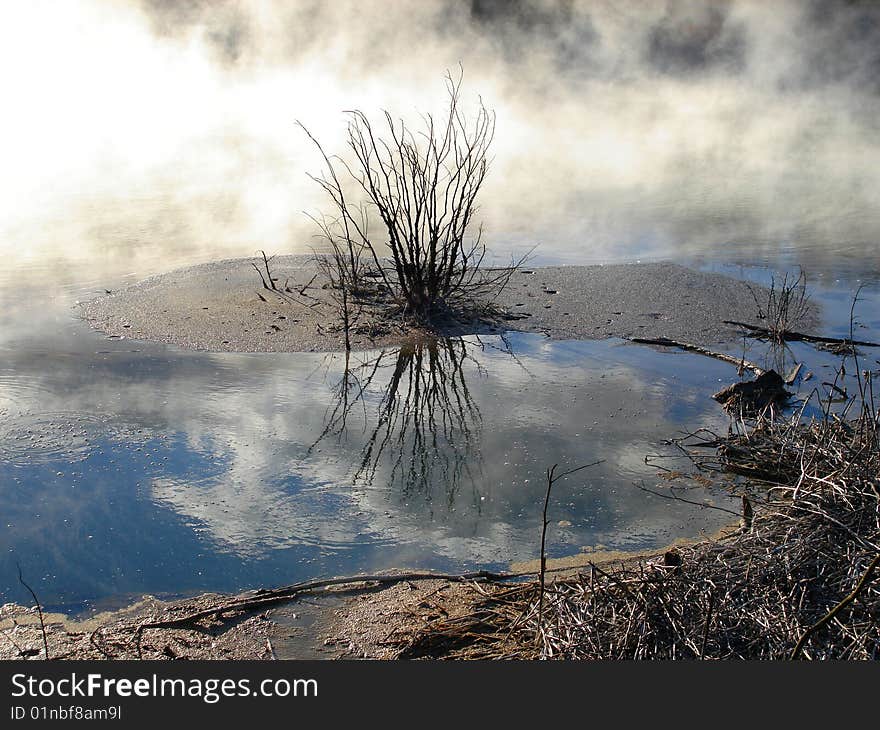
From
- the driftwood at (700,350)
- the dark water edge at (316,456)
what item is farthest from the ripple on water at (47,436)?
the driftwood at (700,350)

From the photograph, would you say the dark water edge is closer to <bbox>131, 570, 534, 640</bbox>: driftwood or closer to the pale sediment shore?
<bbox>131, 570, 534, 640</bbox>: driftwood

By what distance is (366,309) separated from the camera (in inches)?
291

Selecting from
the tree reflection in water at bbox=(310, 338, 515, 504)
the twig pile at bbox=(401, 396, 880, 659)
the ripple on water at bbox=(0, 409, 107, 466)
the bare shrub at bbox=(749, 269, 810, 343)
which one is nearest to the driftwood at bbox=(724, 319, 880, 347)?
the bare shrub at bbox=(749, 269, 810, 343)

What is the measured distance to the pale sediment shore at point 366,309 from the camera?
691cm

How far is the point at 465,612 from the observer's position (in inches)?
142

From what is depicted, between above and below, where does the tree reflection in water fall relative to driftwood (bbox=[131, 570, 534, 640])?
above

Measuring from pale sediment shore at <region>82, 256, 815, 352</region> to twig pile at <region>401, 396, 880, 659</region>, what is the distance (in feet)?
11.0

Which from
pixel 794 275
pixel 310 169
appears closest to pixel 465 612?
pixel 794 275

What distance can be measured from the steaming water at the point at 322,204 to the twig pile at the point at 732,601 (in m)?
0.64

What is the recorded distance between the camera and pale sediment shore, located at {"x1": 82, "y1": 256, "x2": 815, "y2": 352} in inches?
272

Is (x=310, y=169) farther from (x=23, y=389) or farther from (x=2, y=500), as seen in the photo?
(x=2, y=500)

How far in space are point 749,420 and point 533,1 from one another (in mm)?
18265

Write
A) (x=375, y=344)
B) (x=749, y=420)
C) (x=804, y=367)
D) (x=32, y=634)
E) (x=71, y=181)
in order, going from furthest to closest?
(x=71, y=181), (x=375, y=344), (x=804, y=367), (x=749, y=420), (x=32, y=634)

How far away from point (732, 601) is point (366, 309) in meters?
4.67
